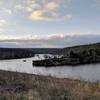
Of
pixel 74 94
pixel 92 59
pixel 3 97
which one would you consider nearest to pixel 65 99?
pixel 74 94

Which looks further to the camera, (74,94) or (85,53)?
(85,53)

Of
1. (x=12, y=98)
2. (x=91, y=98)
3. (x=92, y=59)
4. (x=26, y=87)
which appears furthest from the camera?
(x=92, y=59)

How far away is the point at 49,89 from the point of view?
34.0 feet

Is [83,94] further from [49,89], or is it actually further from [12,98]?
[12,98]

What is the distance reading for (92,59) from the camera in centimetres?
12775

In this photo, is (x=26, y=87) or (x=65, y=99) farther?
(x=26, y=87)

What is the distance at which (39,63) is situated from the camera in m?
131

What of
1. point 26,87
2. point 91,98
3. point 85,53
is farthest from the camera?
point 85,53

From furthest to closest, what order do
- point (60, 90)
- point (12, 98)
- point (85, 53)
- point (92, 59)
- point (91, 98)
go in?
1. point (85, 53)
2. point (92, 59)
3. point (60, 90)
4. point (91, 98)
5. point (12, 98)

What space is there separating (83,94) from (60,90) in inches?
42.4

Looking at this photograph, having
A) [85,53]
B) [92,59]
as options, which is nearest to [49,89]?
[92,59]

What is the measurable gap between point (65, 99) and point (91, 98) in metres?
1.13

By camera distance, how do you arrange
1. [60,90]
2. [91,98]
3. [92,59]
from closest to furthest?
1. [91,98]
2. [60,90]
3. [92,59]

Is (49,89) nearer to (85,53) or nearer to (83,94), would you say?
(83,94)
